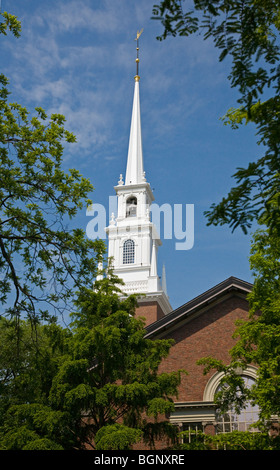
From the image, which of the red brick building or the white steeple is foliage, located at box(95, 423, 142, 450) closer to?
the red brick building

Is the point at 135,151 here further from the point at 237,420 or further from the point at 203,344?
the point at 237,420

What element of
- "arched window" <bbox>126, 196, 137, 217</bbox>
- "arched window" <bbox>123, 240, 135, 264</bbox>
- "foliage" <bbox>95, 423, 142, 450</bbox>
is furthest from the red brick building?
"arched window" <bbox>126, 196, 137, 217</bbox>

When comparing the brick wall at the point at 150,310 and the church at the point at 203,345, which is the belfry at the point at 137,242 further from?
the church at the point at 203,345

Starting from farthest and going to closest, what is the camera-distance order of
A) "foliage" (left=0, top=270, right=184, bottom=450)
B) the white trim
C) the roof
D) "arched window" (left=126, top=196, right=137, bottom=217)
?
"arched window" (left=126, top=196, right=137, bottom=217) → the roof → the white trim → "foliage" (left=0, top=270, right=184, bottom=450)

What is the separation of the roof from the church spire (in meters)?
32.4

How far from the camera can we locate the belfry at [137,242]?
46.1 meters

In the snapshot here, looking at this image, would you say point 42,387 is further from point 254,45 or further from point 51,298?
point 254,45

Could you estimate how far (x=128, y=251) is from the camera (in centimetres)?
5022

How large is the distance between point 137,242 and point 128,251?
1.27 meters

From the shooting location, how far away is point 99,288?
18078 mm

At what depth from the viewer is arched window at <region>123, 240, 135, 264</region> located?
4978 centimetres

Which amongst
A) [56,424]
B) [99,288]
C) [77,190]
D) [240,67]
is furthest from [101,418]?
[240,67]
